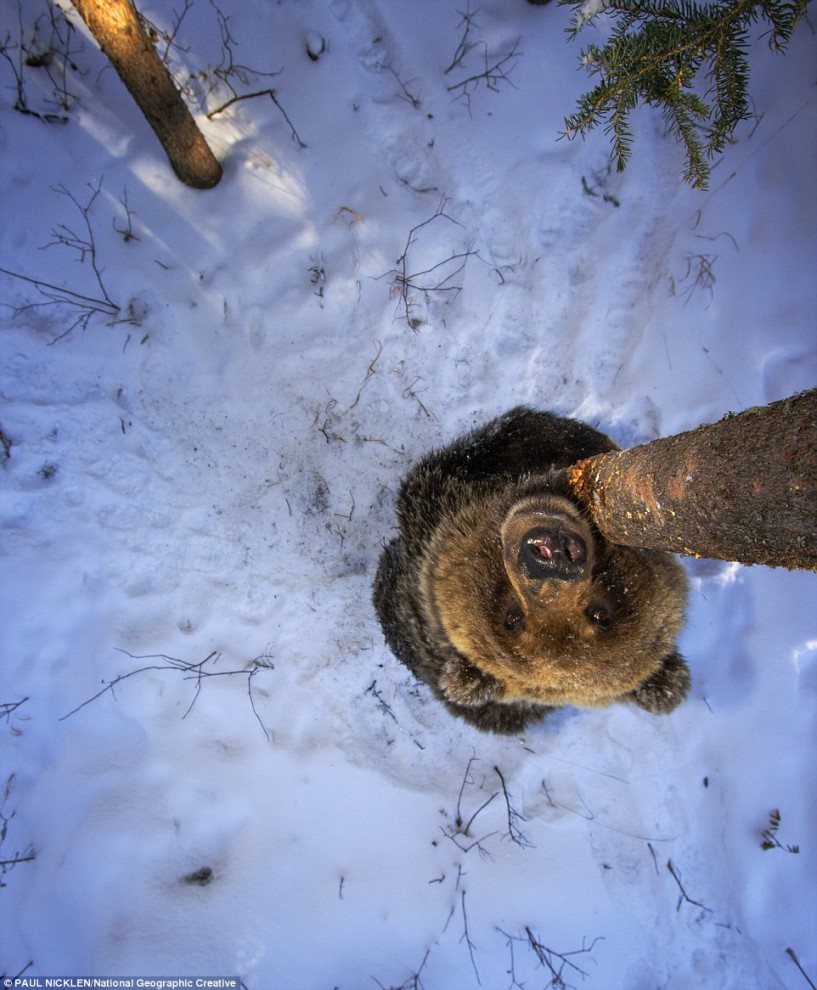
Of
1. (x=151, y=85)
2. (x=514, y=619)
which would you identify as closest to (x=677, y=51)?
(x=514, y=619)

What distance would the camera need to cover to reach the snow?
356 centimetres

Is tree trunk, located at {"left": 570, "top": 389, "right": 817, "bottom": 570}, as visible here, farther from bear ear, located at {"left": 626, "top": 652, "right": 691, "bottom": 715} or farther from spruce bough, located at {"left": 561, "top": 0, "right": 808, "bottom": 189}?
spruce bough, located at {"left": 561, "top": 0, "right": 808, "bottom": 189}

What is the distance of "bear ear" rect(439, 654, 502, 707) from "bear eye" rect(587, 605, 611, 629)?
58 cm

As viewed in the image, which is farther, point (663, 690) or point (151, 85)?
point (151, 85)

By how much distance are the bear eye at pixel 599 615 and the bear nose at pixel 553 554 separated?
0.28 m

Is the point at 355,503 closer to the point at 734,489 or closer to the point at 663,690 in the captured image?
the point at 663,690

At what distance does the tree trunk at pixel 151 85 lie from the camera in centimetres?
270

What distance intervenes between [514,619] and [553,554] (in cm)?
44

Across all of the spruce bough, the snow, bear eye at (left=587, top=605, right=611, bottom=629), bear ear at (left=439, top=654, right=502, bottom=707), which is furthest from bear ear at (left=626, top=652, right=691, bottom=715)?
the spruce bough

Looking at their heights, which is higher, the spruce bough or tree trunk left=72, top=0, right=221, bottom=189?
the spruce bough

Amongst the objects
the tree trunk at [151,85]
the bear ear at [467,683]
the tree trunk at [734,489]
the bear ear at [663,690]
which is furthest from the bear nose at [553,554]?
the tree trunk at [151,85]

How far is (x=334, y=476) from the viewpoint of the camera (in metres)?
3.87

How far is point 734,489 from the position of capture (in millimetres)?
1658

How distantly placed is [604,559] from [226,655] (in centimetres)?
247
